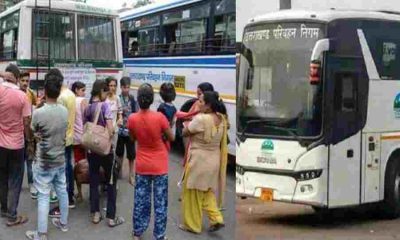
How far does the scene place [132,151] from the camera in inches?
368

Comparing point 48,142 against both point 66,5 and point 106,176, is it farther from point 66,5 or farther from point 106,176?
point 66,5

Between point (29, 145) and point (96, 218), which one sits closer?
point (96, 218)

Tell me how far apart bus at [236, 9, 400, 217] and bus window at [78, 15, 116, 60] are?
212 inches

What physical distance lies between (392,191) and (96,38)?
7.38m

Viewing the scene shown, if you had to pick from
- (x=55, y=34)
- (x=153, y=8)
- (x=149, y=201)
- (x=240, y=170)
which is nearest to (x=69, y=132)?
(x=149, y=201)

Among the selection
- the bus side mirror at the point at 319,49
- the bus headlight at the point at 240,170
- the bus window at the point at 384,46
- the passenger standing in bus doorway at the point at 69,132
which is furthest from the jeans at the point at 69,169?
the bus window at the point at 384,46

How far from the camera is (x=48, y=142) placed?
254 inches

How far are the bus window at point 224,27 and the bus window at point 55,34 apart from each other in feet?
10.9

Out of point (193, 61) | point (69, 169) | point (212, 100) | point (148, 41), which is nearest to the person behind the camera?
point (212, 100)

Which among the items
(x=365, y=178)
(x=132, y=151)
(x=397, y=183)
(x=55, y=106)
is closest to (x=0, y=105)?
(x=55, y=106)

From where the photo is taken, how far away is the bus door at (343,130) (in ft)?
27.2

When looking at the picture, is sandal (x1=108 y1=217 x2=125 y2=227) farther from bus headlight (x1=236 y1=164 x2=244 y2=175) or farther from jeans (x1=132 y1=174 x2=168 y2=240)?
bus headlight (x1=236 y1=164 x2=244 y2=175)

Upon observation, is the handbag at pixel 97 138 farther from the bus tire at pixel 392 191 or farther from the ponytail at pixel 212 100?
the bus tire at pixel 392 191

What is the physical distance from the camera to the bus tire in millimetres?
9094
